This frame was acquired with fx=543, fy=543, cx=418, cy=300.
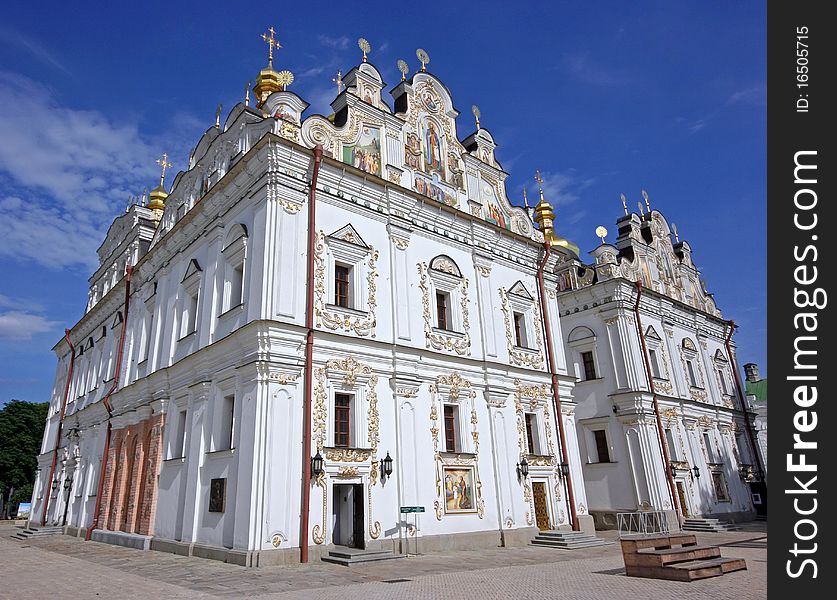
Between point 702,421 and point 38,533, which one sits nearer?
point 38,533

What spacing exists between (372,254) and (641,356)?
1522cm

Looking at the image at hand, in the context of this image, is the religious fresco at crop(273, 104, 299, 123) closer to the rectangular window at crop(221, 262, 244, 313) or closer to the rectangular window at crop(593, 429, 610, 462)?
the rectangular window at crop(221, 262, 244, 313)

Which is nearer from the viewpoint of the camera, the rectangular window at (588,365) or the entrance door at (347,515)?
the entrance door at (347,515)

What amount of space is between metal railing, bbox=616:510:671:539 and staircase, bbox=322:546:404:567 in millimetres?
12521

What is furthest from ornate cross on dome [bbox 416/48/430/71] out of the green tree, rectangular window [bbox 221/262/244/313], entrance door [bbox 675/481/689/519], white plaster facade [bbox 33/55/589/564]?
the green tree

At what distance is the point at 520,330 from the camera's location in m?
20.2

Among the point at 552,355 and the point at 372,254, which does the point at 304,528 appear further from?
the point at 552,355

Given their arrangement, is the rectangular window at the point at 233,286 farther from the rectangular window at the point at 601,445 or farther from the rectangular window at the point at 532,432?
the rectangular window at the point at 601,445

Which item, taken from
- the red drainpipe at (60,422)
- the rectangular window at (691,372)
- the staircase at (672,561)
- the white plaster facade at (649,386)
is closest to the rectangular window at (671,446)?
the white plaster facade at (649,386)

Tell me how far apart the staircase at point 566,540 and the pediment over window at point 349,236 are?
10351mm

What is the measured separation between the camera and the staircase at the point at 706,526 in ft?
72.5

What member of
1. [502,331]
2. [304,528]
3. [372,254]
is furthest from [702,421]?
[304,528]

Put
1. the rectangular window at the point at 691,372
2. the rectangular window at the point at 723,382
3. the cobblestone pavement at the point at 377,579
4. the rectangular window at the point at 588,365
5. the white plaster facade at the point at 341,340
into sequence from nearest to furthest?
the cobblestone pavement at the point at 377,579 < the white plaster facade at the point at 341,340 < the rectangular window at the point at 588,365 < the rectangular window at the point at 691,372 < the rectangular window at the point at 723,382
